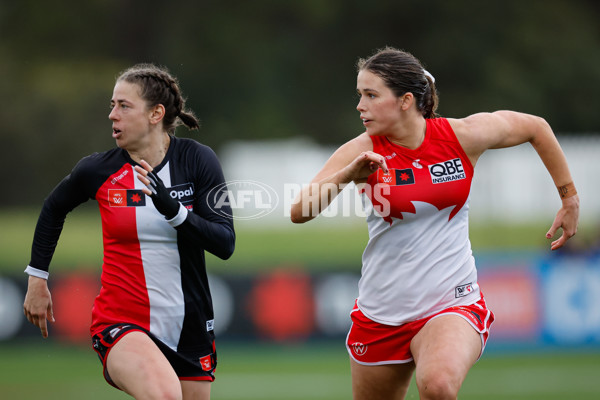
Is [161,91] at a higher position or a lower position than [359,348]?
higher

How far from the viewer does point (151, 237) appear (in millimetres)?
5152

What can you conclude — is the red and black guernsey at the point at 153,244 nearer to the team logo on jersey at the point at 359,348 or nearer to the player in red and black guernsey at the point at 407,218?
the player in red and black guernsey at the point at 407,218

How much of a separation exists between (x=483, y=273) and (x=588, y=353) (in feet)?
Answer: 6.37

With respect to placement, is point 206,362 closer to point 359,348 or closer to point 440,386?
point 359,348

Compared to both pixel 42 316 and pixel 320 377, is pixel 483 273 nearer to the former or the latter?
pixel 320 377

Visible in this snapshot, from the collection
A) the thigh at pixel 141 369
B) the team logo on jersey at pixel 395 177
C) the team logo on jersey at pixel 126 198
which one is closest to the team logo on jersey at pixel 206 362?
the thigh at pixel 141 369

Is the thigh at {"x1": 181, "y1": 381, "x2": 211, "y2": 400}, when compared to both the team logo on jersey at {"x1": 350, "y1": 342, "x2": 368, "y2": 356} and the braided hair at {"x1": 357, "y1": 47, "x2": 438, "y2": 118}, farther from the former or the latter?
the braided hair at {"x1": 357, "y1": 47, "x2": 438, "y2": 118}

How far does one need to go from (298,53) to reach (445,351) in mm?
33090

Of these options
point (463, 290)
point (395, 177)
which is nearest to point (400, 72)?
point (395, 177)

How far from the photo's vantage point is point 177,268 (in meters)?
5.21

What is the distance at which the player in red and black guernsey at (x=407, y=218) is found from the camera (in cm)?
513

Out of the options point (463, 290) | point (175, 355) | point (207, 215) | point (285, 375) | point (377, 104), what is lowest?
point (285, 375)

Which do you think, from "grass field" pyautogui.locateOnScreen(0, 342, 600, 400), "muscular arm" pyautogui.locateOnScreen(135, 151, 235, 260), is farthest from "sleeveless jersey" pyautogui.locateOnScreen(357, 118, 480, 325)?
"grass field" pyautogui.locateOnScreen(0, 342, 600, 400)

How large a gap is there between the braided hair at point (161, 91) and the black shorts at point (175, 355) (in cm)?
118
